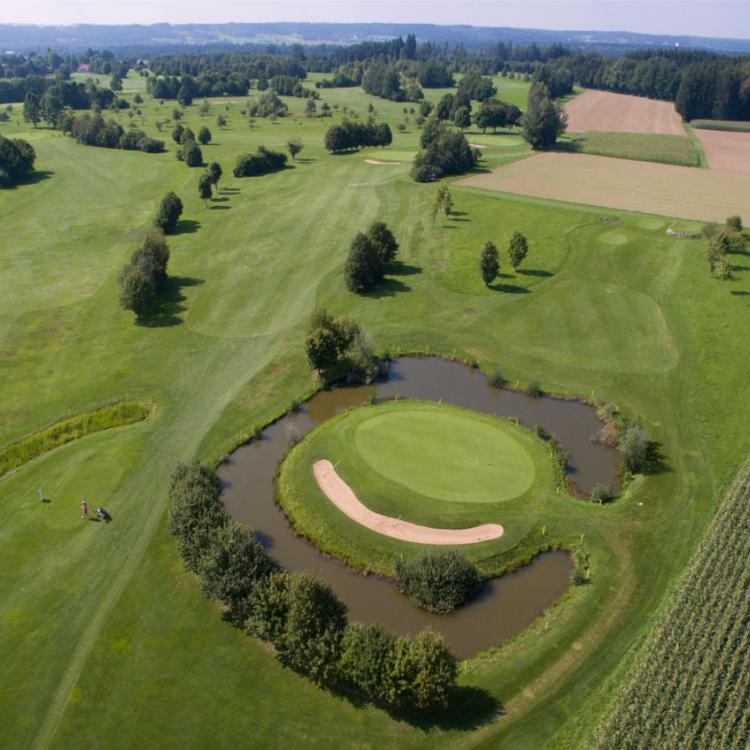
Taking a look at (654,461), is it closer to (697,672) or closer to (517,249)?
(697,672)

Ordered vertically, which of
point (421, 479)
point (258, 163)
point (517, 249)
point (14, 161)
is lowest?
point (421, 479)

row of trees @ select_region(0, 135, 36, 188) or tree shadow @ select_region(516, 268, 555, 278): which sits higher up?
row of trees @ select_region(0, 135, 36, 188)

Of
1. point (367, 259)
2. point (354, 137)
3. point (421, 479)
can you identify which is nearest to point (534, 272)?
point (367, 259)

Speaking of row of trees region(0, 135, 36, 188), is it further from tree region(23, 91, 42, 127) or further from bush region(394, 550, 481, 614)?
bush region(394, 550, 481, 614)

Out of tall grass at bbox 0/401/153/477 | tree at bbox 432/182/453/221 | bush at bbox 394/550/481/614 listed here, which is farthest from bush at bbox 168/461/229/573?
tree at bbox 432/182/453/221

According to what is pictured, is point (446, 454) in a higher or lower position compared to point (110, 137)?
lower

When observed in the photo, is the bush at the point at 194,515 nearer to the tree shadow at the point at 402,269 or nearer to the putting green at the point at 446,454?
the putting green at the point at 446,454
